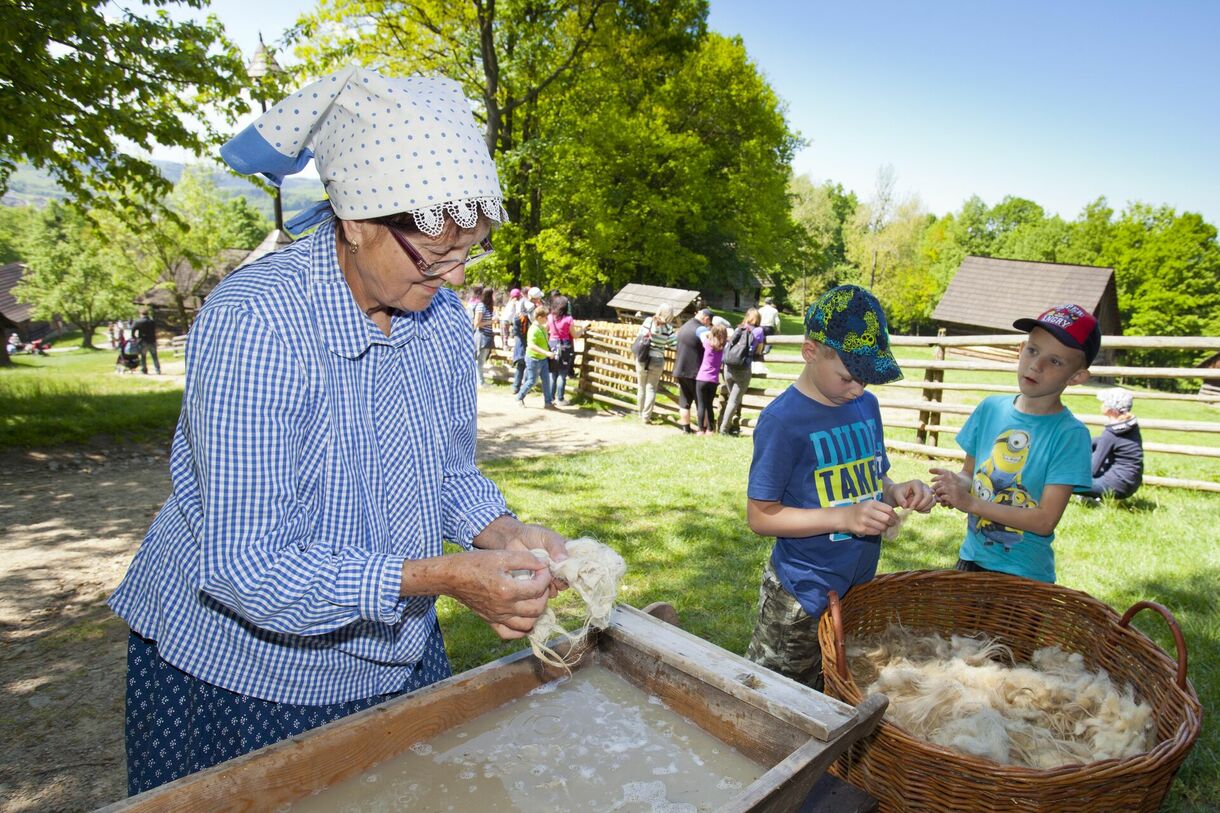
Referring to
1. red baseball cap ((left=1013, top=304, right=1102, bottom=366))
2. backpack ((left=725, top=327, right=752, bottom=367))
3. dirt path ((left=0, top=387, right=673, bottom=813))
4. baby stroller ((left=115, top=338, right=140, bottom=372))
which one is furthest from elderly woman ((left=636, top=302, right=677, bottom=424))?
baby stroller ((left=115, top=338, right=140, bottom=372))

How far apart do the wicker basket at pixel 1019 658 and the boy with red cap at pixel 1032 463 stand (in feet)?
1.20

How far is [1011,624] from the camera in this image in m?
2.86

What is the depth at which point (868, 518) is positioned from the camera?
2439mm

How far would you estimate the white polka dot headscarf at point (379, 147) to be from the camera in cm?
146

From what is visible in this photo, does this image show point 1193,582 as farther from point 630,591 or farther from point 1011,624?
point 630,591

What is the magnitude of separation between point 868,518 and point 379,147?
194 cm

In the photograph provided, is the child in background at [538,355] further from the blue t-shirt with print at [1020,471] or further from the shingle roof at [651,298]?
the blue t-shirt with print at [1020,471]

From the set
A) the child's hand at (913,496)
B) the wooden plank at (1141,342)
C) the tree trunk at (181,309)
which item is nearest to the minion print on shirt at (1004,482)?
the child's hand at (913,496)

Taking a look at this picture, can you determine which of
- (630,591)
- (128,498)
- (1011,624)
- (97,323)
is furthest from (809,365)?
(97,323)

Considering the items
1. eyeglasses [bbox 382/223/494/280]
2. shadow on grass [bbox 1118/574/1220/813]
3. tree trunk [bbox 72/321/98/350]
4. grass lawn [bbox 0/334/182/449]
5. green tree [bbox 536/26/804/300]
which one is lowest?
tree trunk [bbox 72/321/98/350]

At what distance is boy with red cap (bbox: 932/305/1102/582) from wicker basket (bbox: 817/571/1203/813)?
37cm

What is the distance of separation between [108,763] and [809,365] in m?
3.63

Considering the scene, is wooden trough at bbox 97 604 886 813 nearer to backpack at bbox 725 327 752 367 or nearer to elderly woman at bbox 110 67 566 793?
elderly woman at bbox 110 67 566 793

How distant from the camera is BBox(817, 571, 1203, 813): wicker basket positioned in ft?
5.95
